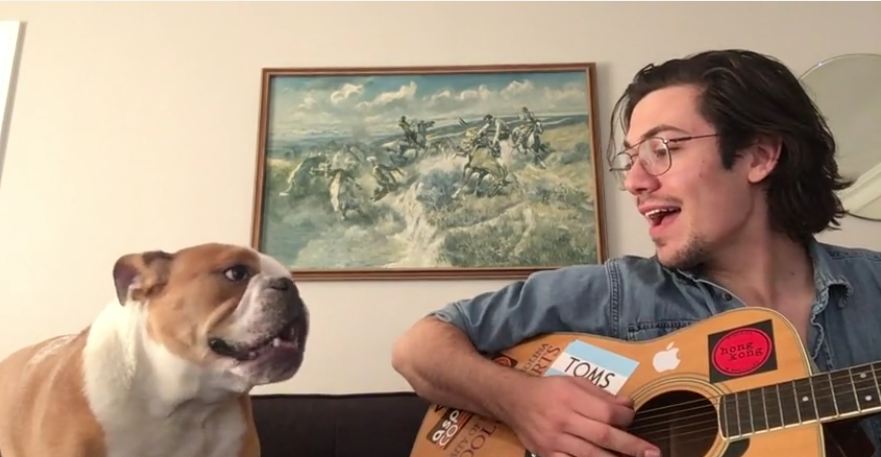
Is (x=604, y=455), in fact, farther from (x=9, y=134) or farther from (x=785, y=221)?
(x=9, y=134)

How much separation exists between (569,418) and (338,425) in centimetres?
46

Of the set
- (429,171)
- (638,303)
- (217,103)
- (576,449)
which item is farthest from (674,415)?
(217,103)

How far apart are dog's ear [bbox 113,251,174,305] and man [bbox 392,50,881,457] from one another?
396 mm

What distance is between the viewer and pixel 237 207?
60.9 inches

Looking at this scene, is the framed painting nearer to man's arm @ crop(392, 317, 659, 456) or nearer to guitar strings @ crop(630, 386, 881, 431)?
man's arm @ crop(392, 317, 659, 456)

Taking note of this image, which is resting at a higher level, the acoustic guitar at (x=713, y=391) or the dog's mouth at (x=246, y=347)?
the dog's mouth at (x=246, y=347)

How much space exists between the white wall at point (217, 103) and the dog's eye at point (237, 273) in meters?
0.69

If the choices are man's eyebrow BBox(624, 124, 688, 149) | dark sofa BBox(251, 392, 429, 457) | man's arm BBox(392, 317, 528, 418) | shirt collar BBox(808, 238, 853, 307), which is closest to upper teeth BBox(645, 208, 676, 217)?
man's eyebrow BBox(624, 124, 688, 149)

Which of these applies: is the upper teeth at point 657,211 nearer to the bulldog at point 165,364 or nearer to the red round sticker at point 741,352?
the red round sticker at point 741,352

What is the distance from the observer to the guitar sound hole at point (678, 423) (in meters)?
0.85

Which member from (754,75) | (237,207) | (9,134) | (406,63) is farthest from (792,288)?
(9,134)

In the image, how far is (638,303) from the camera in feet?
3.54

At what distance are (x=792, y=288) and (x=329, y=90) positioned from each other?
1004 mm

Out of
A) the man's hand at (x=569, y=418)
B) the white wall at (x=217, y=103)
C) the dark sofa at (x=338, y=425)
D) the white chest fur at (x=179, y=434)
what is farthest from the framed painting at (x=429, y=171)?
the white chest fur at (x=179, y=434)
